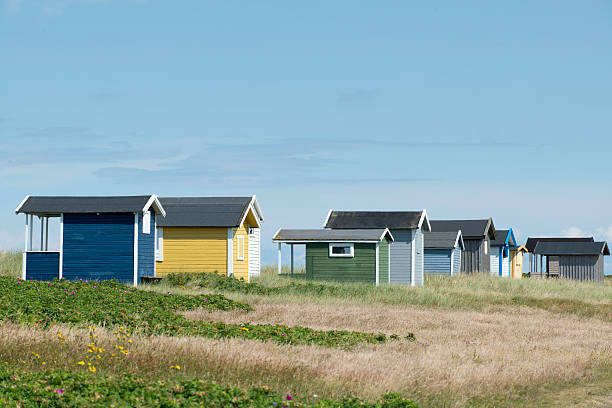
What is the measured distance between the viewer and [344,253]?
39.8 metres

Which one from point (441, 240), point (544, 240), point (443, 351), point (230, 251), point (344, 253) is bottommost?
point (443, 351)

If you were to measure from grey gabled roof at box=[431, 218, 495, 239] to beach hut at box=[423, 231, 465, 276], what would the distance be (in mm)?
3078

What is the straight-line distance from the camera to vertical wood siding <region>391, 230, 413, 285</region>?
41.8m

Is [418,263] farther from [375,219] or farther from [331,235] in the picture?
[331,235]

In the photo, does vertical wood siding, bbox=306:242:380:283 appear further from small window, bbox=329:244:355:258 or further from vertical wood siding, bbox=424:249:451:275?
vertical wood siding, bbox=424:249:451:275

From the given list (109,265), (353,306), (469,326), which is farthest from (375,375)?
(109,265)

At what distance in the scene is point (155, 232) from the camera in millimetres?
33219

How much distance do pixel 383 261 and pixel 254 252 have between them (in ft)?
24.3

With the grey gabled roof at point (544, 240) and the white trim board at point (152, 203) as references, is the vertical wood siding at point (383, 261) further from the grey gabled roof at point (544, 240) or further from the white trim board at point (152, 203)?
the grey gabled roof at point (544, 240)

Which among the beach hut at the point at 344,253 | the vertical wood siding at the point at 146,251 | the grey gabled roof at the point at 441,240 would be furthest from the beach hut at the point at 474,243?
the vertical wood siding at the point at 146,251

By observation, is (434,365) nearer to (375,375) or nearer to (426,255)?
(375,375)

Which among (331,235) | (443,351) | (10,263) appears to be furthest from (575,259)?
(443,351)

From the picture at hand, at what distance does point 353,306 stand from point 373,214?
18.1 m

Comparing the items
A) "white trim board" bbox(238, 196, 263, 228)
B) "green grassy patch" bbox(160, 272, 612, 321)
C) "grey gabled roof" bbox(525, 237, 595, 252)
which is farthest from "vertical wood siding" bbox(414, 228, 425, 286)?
"grey gabled roof" bbox(525, 237, 595, 252)
